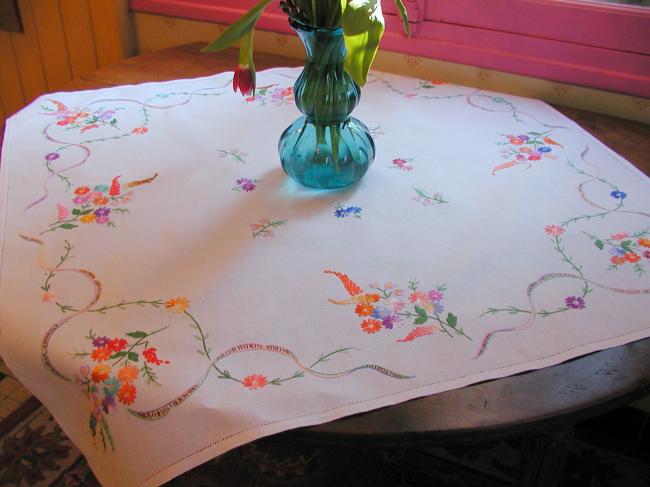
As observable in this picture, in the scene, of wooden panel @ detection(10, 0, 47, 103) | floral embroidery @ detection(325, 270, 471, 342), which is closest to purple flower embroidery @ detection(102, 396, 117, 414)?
floral embroidery @ detection(325, 270, 471, 342)

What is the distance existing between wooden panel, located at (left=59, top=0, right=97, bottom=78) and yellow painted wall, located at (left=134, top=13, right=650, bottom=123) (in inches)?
5.7

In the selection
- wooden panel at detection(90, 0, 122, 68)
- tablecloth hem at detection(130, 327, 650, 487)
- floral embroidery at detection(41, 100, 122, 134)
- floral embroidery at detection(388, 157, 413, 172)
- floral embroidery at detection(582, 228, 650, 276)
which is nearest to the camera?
tablecloth hem at detection(130, 327, 650, 487)

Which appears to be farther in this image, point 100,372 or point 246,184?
point 246,184

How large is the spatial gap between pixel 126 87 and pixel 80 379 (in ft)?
2.70

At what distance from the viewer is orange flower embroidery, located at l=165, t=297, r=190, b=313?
0.77 metres

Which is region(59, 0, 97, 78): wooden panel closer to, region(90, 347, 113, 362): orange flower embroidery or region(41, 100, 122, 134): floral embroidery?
Answer: region(41, 100, 122, 134): floral embroidery

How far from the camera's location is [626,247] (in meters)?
0.89

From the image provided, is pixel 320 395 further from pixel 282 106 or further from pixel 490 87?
pixel 490 87

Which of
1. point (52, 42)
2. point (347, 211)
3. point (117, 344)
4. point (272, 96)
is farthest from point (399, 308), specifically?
point (52, 42)

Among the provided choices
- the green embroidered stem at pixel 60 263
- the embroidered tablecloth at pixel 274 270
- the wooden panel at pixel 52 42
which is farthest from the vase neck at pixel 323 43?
the wooden panel at pixel 52 42

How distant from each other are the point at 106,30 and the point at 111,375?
4.59 ft

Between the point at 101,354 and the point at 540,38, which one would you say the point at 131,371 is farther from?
the point at 540,38

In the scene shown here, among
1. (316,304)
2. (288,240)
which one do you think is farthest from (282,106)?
(316,304)

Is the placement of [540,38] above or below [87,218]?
above
